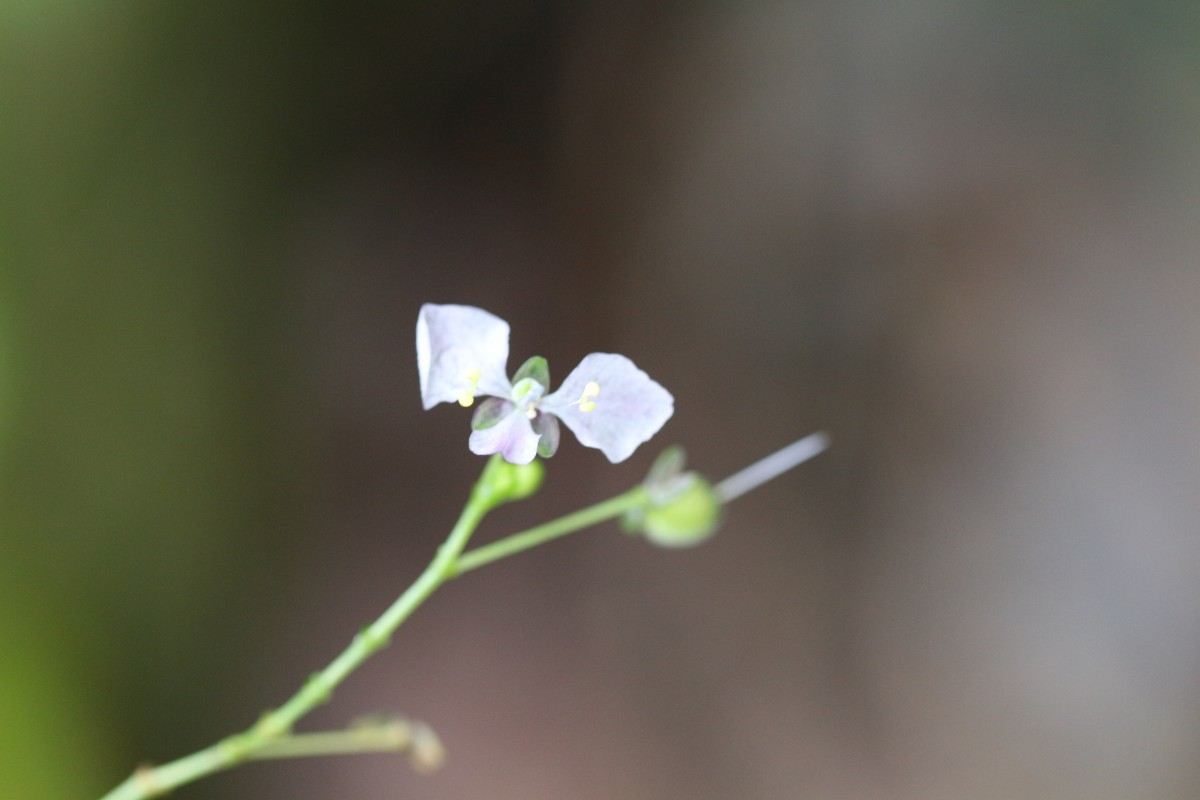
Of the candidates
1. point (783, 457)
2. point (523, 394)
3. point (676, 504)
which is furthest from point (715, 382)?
point (523, 394)

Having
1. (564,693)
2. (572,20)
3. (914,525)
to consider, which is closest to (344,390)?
(564,693)

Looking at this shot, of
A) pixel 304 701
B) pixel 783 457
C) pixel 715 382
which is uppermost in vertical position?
pixel 715 382

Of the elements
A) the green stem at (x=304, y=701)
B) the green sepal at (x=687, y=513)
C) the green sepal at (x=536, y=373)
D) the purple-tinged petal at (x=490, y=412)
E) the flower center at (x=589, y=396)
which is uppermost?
the green sepal at (x=536, y=373)

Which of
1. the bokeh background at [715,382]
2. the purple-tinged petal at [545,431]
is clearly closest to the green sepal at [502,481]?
the purple-tinged petal at [545,431]

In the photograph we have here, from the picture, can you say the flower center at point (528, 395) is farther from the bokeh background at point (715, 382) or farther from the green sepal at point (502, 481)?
the bokeh background at point (715, 382)

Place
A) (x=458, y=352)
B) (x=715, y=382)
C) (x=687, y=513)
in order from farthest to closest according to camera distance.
A: 1. (x=715, y=382)
2. (x=687, y=513)
3. (x=458, y=352)

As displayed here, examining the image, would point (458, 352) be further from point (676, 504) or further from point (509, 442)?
point (676, 504)
